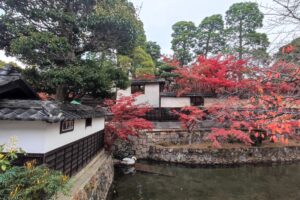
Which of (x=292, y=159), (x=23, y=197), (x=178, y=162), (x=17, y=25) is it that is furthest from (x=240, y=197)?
(x=17, y=25)

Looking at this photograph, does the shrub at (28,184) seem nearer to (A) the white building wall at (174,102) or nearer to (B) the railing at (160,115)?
(B) the railing at (160,115)

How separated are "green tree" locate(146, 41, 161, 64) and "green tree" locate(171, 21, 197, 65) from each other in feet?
9.13

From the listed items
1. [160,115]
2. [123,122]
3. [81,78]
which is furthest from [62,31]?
[160,115]

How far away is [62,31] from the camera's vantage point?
28.1 ft

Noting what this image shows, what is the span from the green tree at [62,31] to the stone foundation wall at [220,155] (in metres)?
7.97

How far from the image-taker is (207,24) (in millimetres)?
28594

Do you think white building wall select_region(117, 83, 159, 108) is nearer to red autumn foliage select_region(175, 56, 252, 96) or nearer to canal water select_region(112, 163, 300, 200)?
red autumn foliage select_region(175, 56, 252, 96)

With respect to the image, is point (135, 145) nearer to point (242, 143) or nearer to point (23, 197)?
point (242, 143)

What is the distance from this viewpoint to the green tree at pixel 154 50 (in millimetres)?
30812

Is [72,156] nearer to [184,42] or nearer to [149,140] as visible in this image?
[149,140]

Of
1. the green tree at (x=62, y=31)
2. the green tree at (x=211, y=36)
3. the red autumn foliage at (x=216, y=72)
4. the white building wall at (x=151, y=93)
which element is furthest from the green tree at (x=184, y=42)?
the green tree at (x=62, y=31)

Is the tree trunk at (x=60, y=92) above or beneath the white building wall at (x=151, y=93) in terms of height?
beneath

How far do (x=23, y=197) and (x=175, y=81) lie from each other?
21.8 meters

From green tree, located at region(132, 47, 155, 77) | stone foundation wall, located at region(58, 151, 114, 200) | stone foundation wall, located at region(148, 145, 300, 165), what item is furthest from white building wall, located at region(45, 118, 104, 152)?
green tree, located at region(132, 47, 155, 77)
